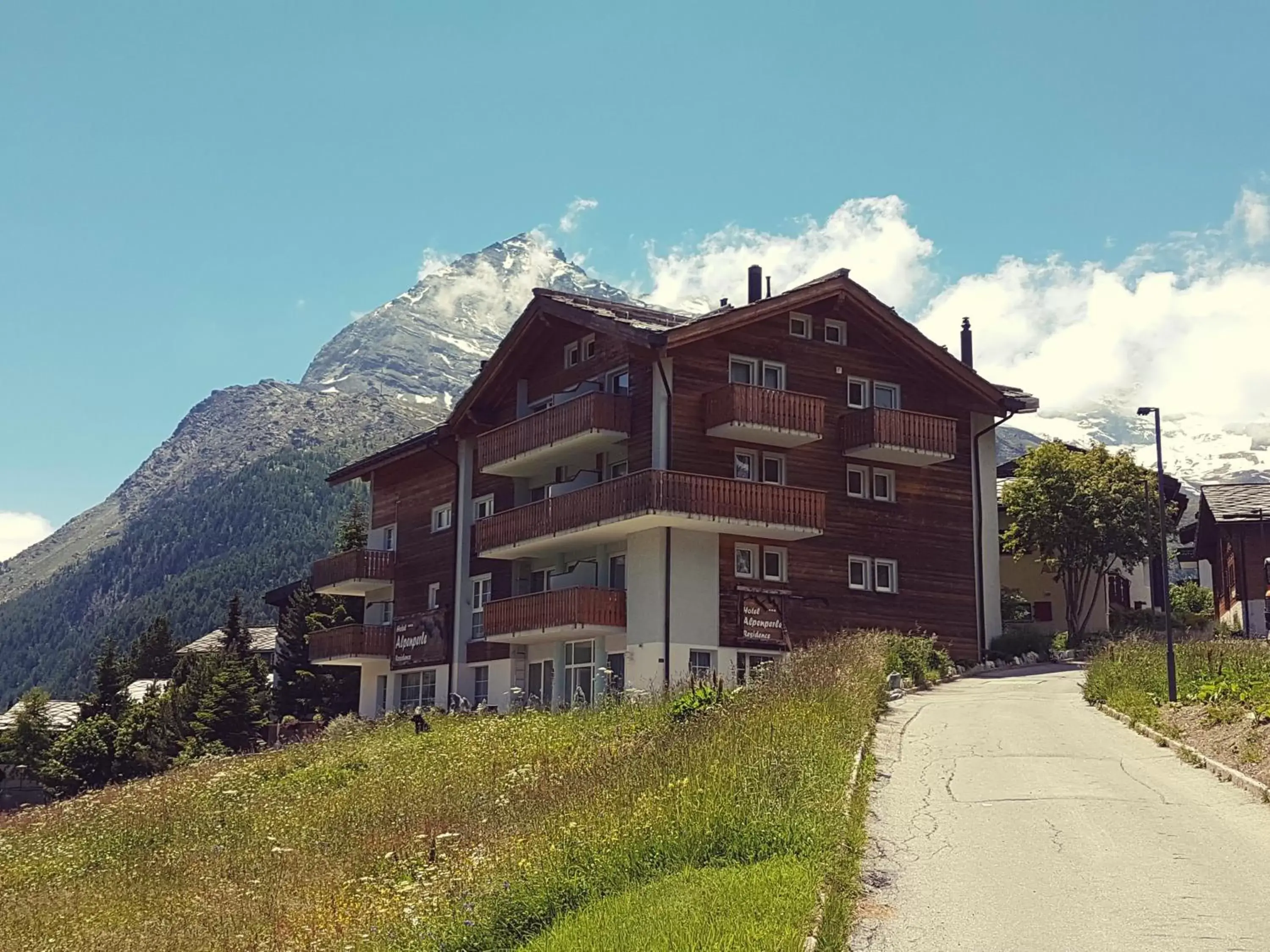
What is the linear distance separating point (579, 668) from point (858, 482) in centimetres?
954

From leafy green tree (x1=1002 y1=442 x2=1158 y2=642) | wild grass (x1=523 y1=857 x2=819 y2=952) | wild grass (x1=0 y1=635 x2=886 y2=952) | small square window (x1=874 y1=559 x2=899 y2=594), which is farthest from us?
leafy green tree (x1=1002 y1=442 x2=1158 y2=642)

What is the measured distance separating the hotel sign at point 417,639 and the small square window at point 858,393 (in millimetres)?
15476

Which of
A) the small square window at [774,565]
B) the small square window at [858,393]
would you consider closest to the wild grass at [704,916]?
the small square window at [774,565]

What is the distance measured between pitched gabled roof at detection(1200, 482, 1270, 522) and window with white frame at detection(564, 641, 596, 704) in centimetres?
2412

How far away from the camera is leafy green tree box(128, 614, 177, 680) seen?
104 meters

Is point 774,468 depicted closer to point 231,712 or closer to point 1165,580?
point 1165,580

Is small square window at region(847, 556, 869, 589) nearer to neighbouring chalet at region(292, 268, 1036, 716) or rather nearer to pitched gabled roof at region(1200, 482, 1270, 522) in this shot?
neighbouring chalet at region(292, 268, 1036, 716)

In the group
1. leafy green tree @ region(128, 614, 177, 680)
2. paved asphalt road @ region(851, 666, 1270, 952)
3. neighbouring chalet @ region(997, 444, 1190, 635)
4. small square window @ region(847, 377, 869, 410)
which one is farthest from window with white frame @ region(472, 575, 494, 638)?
leafy green tree @ region(128, 614, 177, 680)

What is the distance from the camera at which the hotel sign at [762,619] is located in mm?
39219

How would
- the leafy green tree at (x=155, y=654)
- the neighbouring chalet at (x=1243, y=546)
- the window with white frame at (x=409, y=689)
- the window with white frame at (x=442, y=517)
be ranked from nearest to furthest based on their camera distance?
1. the neighbouring chalet at (x=1243, y=546)
2. the window with white frame at (x=442, y=517)
3. the window with white frame at (x=409, y=689)
4. the leafy green tree at (x=155, y=654)

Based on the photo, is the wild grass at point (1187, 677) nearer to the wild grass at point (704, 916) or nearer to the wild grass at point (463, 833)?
the wild grass at point (463, 833)

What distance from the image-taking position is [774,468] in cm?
4103

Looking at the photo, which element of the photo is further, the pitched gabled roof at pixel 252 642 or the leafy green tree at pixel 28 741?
the pitched gabled roof at pixel 252 642

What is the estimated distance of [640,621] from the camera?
38.6 meters
